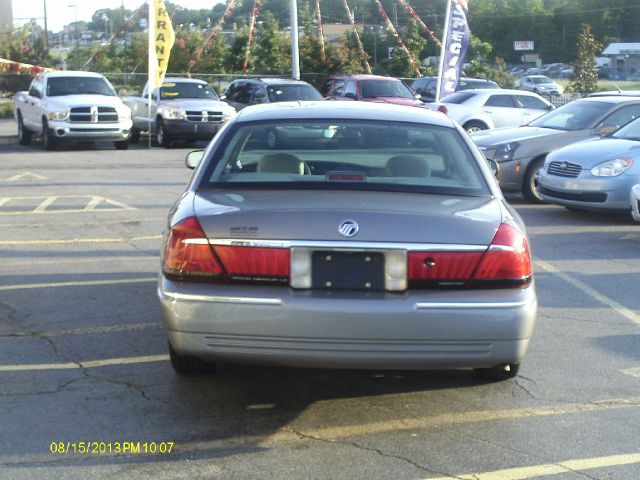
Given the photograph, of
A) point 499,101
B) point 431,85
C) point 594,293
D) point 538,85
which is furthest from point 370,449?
point 538,85

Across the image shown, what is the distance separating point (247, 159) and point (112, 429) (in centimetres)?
212

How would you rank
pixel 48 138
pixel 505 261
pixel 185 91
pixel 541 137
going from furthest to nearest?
pixel 185 91 → pixel 48 138 → pixel 541 137 → pixel 505 261

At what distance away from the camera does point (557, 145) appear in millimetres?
14727

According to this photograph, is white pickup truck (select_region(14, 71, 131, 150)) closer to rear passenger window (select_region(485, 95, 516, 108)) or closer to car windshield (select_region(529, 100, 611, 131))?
rear passenger window (select_region(485, 95, 516, 108))

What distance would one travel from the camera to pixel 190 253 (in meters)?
5.04

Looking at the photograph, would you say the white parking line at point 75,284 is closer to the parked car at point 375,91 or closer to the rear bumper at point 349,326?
the rear bumper at point 349,326

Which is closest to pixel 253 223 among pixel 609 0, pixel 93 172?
pixel 93 172

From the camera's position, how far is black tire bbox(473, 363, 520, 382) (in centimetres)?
584

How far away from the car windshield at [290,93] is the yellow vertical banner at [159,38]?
317cm

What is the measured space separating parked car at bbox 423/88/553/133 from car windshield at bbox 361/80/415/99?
246 cm

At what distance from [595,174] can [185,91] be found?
15278 mm

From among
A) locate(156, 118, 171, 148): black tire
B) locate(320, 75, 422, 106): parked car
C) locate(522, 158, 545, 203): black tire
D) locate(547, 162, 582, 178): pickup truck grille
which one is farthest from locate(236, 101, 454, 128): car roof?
locate(320, 75, 422, 106): parked car

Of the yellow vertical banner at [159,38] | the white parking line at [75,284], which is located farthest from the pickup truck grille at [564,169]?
the yellow vertical banner at [159,38]

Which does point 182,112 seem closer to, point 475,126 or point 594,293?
point 475,126
